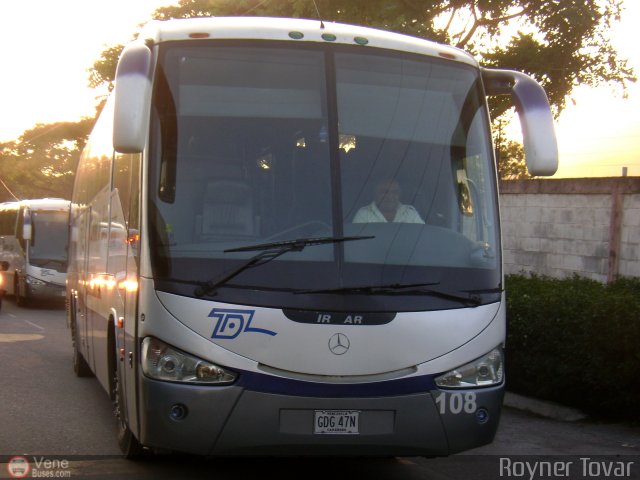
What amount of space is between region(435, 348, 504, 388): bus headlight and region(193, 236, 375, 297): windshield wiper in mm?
956

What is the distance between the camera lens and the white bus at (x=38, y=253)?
25.3 metres

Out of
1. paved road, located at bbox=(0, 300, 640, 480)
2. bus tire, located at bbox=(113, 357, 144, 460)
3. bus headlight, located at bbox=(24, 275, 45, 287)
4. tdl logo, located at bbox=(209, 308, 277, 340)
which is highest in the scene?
tdl logo, located at bbox=(209, 308, 277, 340)

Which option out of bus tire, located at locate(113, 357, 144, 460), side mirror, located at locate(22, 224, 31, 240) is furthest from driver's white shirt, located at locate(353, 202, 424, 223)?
side mirror, located at locate(22, 224, 31, 240)

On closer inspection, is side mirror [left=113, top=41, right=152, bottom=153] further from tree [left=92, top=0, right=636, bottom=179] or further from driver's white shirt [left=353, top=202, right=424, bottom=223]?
tree [left=92, top=0, right=636, bottom=179]

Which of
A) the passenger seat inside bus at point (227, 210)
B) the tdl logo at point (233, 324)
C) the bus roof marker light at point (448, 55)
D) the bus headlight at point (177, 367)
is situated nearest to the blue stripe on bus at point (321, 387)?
the bus headlight at point (177, 367)

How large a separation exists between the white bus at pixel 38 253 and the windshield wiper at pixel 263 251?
19.3 metres

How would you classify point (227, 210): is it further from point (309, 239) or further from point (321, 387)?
point (321, 387)

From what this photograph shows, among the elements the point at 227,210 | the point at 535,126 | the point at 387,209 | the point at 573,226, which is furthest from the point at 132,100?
the point at 573,226

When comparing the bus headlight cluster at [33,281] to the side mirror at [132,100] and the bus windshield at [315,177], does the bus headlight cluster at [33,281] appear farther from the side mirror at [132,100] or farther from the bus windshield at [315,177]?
the side mirror at [132,100]

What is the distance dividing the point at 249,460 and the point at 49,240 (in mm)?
19683

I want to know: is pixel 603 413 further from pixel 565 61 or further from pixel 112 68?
pixel 112 68

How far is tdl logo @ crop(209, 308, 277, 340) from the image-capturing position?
19.0 ft

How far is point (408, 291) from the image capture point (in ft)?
19.9

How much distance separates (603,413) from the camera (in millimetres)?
9320
